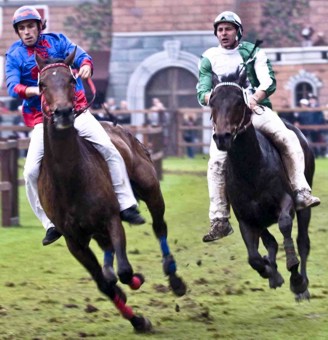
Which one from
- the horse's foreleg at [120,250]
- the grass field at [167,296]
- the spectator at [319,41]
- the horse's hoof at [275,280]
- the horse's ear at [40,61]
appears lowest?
the grass field at [167,296]

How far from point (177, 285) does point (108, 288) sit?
1171 millimetres

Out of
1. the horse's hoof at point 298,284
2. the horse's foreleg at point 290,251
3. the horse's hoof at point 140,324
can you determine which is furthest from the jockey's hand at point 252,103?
the horse's hoof at point 140,324

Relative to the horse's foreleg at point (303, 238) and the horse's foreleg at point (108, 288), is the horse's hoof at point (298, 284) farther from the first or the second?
the horse's foreleg at point (108, 288)

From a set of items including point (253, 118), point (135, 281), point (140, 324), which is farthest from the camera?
point (253, 118)

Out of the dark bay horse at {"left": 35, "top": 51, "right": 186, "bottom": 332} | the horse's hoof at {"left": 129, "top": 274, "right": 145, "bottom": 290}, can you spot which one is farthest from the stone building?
the dark bay horse at {"left": 35, "top": 51, "right": 186, "bottom": 332}

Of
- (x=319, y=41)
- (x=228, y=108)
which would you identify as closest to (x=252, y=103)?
(x=228, y=108)

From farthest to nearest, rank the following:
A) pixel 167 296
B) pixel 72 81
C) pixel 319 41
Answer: pixel 319 41 < pixel 167 296 < pixel 72 81

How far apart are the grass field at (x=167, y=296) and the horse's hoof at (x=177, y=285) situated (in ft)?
0.38

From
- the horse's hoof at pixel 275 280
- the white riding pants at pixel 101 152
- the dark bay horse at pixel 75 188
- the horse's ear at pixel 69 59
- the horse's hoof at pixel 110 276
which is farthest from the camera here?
the horse's hoof at pixel 275 280

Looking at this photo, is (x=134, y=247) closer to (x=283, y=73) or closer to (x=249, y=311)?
(x=249, y=311)

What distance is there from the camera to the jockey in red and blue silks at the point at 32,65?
10.1m

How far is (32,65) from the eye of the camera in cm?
1017

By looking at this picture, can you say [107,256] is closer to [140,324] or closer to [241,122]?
[140,324]

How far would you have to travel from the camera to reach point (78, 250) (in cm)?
992
